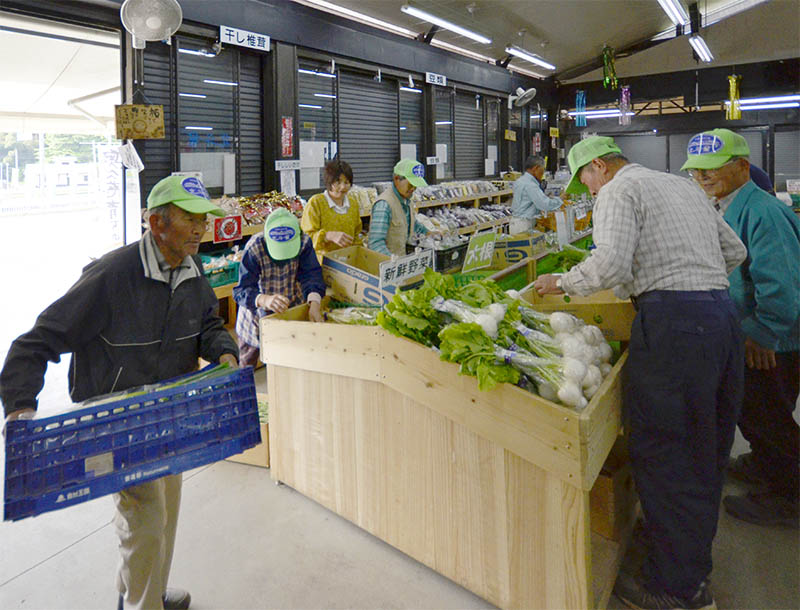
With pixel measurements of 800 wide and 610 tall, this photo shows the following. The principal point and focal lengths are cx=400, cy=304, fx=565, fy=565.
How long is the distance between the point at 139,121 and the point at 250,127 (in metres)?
1.51

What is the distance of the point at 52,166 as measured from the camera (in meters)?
18.1

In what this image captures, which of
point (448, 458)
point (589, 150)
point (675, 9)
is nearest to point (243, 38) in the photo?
point (589, 150)

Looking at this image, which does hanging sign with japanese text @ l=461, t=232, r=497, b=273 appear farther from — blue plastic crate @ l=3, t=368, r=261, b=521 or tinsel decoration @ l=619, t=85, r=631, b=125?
tinsel decoration @ l=619, t=85, r=631, b=125

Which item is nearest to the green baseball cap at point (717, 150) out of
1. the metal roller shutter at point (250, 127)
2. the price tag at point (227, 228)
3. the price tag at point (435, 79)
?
the price tag at point (227, 228)

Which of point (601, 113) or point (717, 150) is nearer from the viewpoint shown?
point (717, 150)

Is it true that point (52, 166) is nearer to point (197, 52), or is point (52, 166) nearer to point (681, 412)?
point (197, 52)

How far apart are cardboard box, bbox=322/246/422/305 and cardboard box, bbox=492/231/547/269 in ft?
3.23

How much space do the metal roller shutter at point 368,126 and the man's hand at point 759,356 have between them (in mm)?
5354

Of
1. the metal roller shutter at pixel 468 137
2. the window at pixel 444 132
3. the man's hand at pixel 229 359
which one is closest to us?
the man's hand at pixel 229 359

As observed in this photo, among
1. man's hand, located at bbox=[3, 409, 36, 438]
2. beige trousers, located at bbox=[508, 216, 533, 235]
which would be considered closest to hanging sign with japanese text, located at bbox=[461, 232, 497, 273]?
beige trousers, located at bbox=[508, 216, 533, 235]

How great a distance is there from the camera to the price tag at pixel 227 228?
16.4 ft

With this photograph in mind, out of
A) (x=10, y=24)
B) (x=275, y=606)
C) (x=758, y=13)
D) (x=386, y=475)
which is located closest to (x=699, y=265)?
(x=386, y=475)

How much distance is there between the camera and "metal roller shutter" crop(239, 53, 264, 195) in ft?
19.2

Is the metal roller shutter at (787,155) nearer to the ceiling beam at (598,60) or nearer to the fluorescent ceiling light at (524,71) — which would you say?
the ceiling beam at (598,60)
